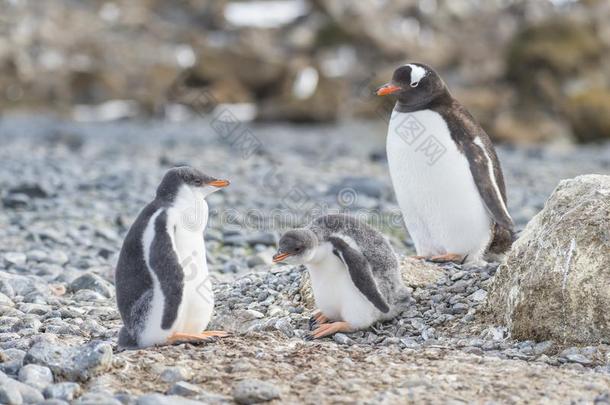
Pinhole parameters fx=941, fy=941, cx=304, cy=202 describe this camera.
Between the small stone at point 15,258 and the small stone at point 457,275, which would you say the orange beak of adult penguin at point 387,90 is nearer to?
the small stone at point 457,275

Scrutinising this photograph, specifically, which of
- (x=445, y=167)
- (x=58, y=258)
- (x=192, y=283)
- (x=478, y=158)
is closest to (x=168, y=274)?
(x=192, y=283)

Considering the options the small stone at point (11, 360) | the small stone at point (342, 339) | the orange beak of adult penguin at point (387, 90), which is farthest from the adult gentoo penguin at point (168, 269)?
the orange beak of adult penguin at point (387, 90)

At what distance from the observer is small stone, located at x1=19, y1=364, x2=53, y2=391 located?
12.8 feet

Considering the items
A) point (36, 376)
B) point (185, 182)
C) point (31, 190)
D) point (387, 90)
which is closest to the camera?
point (36, 376)

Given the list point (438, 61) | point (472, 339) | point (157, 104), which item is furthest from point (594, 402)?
point (438, 61)

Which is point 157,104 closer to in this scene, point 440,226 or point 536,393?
point 440,226

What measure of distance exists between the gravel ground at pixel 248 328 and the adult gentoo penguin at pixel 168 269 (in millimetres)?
139

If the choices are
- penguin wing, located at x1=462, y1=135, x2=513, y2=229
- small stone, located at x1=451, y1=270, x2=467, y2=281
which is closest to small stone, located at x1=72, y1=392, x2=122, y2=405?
small stone, located at x1=451, y1=270, x2=467, y2=281

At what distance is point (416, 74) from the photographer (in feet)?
20.4

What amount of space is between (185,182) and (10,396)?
4.56ft

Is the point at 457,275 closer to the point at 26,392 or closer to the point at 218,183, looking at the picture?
the point at 218,183

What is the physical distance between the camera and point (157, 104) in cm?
2512

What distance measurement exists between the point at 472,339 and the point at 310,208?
551 cm

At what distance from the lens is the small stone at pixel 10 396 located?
3.68 meters
